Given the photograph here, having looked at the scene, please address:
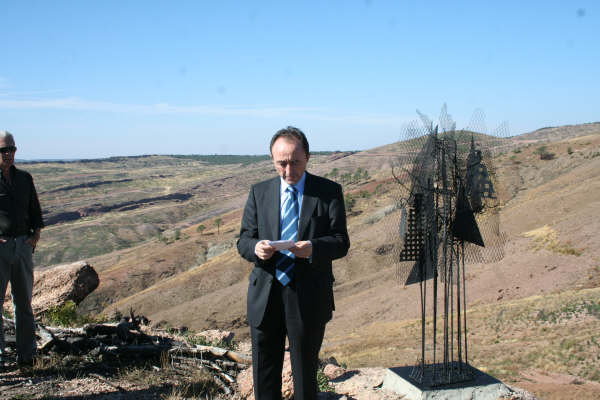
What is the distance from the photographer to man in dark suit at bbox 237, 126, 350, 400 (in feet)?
9.28

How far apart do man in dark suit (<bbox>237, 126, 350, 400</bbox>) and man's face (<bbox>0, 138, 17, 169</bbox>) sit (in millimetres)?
2821

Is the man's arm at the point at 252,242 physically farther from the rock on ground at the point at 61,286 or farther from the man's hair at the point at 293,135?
the rock on ground at the point at 61,286

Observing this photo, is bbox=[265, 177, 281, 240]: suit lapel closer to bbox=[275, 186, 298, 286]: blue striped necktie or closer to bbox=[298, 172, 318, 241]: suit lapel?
bbox=[275, 186, 298, 286]: blue striped necktie

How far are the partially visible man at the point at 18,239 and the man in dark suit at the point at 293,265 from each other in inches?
110

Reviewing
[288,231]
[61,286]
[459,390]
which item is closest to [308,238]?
[288,231]

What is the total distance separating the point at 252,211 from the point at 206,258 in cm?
3621

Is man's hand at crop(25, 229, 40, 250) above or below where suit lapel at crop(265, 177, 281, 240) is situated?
below

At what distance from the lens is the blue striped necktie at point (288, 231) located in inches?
112

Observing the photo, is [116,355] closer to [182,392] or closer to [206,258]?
[182,392]

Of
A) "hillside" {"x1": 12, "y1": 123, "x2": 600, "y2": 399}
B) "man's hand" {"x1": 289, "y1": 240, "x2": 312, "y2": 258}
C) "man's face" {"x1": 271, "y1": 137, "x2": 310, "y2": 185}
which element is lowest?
"hillside" {"x1": 12, "y1": 123, "x2": 600, "y2": 399}

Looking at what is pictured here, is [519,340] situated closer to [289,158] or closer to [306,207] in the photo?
[306,207]

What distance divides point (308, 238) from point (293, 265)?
0.58ft

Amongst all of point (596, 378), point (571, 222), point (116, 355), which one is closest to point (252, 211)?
point (116, 355)

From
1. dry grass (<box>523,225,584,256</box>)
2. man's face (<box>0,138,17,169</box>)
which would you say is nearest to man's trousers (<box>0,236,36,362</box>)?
man's face (<box>0,138,17,169</box>)
